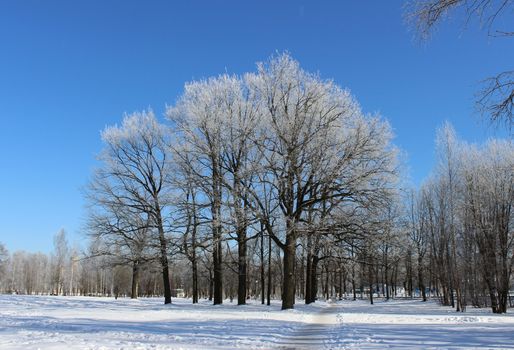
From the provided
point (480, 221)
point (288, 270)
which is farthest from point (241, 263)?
point (480, 221)

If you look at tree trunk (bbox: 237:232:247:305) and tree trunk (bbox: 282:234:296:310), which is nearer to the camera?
tree trunk (bbox: 282:234:296:310)

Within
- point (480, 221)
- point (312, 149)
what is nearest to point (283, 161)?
point (312, 149)

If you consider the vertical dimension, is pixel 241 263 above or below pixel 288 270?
above

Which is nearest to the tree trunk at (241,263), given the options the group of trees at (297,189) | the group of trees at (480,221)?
the group of trees at (297,189)

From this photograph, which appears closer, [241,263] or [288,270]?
[288,270]

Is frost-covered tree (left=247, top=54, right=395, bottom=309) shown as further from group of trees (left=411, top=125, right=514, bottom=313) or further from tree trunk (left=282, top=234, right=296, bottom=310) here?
group of trees (left=411, top=125, right=514, bottom=313)

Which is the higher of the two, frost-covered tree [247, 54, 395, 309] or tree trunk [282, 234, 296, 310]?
frost-covered tree [247, 54, 395, 309]

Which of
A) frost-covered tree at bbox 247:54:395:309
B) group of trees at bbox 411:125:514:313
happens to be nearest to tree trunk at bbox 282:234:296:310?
frost-covered tree at bbox 247:54:395:309

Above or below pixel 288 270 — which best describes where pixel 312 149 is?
above

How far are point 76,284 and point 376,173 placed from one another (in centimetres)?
10989

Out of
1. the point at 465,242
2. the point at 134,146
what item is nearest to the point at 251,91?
the point at 134,146

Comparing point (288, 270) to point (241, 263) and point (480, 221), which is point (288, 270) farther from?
point (480, 221)

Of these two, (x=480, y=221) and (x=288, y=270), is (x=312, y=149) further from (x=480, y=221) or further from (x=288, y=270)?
(x=480, y=221)

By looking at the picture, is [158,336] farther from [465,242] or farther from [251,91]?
[465,242]
